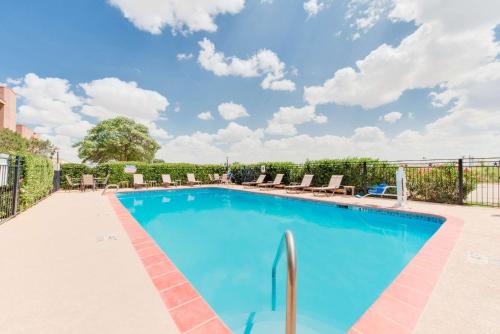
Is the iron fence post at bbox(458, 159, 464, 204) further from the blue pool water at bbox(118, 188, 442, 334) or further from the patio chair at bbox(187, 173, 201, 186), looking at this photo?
the patio chair at bbox(187, 173, 201, 186)

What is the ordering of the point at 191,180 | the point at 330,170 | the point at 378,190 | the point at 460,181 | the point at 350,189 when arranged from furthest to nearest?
the point at 191,180, the point at 330,170, the point at 350,189, the point at 378,190, the point at 460,181

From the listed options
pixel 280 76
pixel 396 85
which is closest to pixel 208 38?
pixel 280 76

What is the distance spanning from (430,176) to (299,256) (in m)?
7.95

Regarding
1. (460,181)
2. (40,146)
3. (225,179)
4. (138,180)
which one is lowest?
(225,179)

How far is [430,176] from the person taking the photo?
8.87 meters

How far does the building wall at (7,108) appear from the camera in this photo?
27.9 metres

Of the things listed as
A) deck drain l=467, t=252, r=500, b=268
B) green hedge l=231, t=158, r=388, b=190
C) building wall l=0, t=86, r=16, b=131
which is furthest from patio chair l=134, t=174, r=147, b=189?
building wall l=0, t=86, r=16, b=131

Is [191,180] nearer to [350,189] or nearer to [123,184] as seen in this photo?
[123,184]

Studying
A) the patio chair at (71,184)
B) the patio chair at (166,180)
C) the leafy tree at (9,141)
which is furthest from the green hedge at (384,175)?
the leafy tree at (9,141)

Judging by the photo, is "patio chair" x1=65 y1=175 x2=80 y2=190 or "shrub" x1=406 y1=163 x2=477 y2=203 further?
"patio chair" x1=65 y1=175 x2=80 y2=190

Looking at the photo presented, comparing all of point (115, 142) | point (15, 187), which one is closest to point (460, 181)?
point (15, 187)

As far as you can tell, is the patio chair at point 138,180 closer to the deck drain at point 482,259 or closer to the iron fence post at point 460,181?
the deck drain at point 482,259

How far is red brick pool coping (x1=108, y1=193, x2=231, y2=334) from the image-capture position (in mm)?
1798

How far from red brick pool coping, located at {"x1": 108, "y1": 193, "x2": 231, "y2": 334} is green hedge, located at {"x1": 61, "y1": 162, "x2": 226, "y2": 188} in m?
14.7
